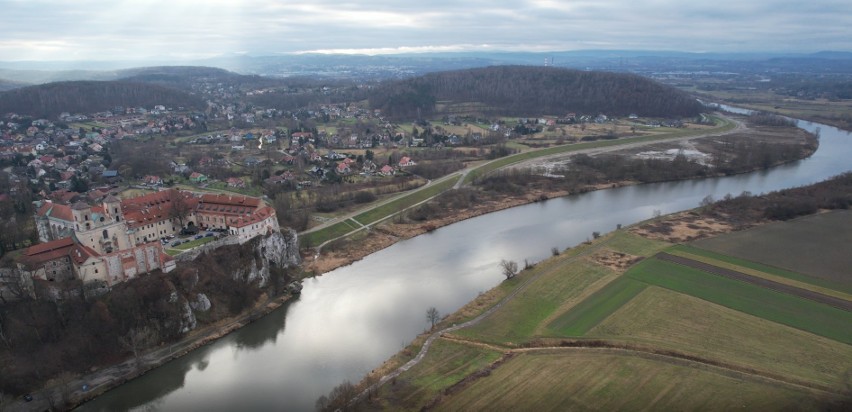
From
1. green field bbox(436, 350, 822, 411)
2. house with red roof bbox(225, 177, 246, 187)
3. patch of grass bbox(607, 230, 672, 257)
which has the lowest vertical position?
green field bbox(436, 350, 822, 411)

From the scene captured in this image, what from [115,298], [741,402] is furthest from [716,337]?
[115,298]

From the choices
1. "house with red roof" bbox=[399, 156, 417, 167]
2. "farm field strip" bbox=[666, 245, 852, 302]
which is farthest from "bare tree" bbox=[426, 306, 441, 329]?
"house with red roof" bbox=[399, 156, 417, 167]

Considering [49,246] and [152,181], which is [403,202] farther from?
[49,246]

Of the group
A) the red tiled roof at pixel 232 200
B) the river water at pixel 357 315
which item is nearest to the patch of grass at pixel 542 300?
the river water at pixel 357 315

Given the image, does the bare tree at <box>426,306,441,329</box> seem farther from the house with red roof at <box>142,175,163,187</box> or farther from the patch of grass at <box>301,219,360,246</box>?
the house with red roof at <box>142,175,163,187</box>

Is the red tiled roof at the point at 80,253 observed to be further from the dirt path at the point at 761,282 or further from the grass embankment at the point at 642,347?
the dirt path at the point at 761,282
